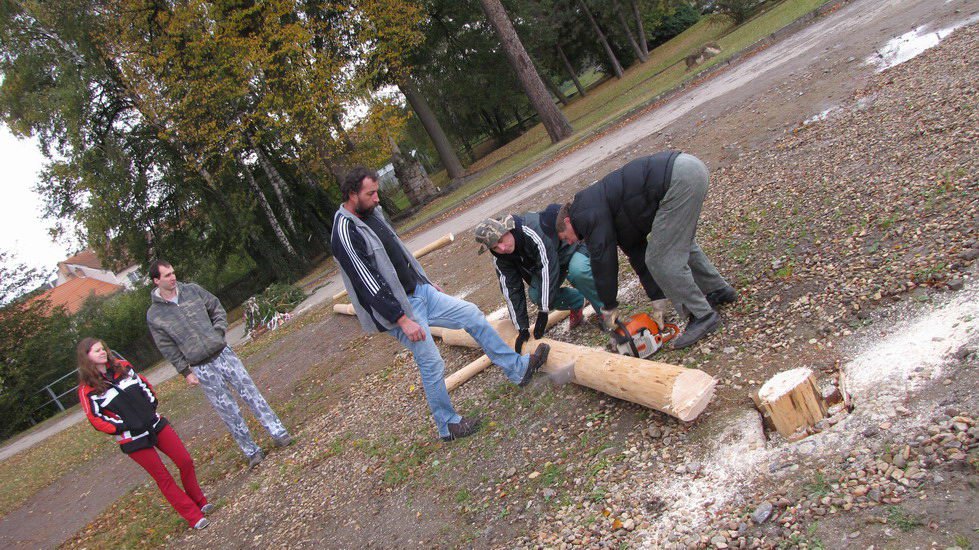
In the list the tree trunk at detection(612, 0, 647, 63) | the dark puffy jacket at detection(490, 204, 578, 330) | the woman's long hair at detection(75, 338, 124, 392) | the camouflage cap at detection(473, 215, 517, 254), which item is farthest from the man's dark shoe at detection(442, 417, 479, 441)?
the tree trunk at detection(612, 0, 647, 63)

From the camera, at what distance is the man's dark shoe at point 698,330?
488 centimetres

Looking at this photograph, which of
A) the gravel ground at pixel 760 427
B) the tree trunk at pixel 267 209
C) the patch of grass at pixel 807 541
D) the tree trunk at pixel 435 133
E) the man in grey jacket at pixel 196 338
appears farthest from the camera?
the tree trunk at pixel 435 133

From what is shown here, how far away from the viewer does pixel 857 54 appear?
10.8m

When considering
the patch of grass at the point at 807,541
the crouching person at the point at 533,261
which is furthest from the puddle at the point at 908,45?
the patch of grass at the point at 807,541

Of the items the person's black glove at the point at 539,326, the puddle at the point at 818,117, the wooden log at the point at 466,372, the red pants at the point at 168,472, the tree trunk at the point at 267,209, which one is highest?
the tree trunk at the point at 267,209

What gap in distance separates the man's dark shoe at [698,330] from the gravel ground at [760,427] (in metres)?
0.08

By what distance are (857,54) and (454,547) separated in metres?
11.0

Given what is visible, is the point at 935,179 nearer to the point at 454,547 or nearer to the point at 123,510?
the point at 454,547

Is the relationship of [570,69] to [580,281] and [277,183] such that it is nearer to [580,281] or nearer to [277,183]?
[277,183]

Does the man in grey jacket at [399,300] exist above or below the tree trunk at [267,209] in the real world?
below

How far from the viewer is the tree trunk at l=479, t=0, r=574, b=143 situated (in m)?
20.0

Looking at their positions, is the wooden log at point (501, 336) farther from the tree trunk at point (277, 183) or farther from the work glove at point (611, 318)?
the tree trunk at point (277, 183)

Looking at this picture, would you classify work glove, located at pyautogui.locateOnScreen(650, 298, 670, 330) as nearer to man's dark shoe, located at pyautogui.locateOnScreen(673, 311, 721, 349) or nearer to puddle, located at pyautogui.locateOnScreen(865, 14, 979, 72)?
man's dark shoe, located at pyautogui.locateOnScreen(673, 311, 721, 349)

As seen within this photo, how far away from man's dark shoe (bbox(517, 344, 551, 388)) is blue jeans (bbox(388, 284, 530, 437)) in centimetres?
4
